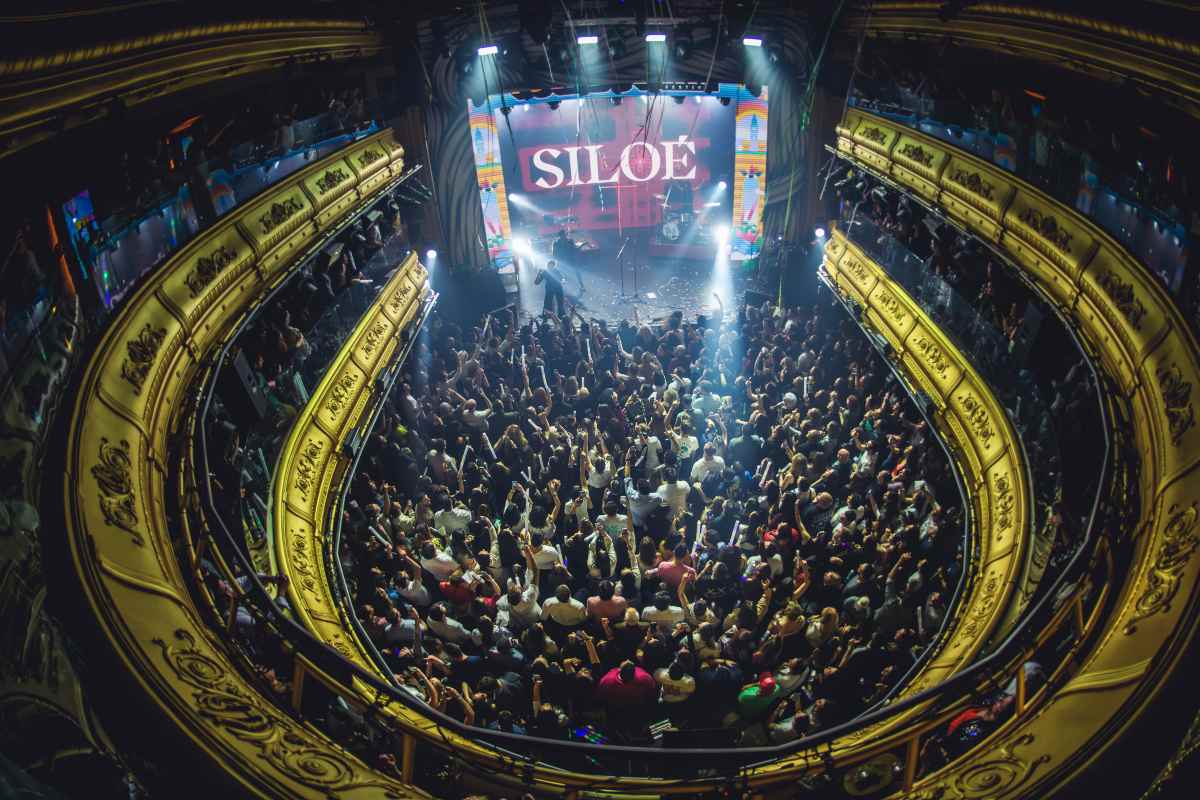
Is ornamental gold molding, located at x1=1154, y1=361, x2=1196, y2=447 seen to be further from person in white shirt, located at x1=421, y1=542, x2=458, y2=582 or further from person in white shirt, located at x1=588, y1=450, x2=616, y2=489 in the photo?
person in white shirt, located at x1=421, y1=542, x2=458, y2=582

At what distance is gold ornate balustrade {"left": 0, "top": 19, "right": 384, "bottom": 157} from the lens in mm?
4328

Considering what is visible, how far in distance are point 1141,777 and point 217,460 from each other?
→ 6.59 metres

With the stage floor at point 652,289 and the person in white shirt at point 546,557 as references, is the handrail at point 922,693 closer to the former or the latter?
the person in white shirt at point 546,557

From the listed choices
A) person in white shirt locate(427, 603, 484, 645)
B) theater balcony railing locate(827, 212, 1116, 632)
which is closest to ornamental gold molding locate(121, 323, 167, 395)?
person in white shirt locate(427, 603, 484, 645)

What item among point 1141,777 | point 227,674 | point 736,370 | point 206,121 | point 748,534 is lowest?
point 1141,777

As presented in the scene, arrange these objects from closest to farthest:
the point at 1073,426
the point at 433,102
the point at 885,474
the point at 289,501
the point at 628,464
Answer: the point at 1073,426 < the point at 289,501 < the point at 885,474 < the point at 628,464 < the point at 433,102

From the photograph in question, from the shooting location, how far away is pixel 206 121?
7172mm

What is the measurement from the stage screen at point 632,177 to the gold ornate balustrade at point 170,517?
37.9 feet

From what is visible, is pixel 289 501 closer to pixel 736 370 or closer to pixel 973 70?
pixel 736 370

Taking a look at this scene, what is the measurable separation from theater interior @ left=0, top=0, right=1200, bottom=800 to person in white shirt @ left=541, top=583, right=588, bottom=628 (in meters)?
0.04

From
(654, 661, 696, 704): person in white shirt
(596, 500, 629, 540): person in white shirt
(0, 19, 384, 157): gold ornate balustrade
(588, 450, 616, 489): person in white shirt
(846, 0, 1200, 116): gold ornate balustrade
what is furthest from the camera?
(588, 450, 616, 489): person in white shirt

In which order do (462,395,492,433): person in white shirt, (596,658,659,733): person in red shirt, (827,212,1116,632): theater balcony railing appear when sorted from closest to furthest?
(596,658,659,733): person in red shirt
(827,212,1116,632): theater balcony railing
(462,395,492,433): person in white shirt

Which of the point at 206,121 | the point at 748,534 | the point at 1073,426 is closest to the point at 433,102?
the point at 206,121

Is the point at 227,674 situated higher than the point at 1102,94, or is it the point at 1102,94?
the point at 1102,94
